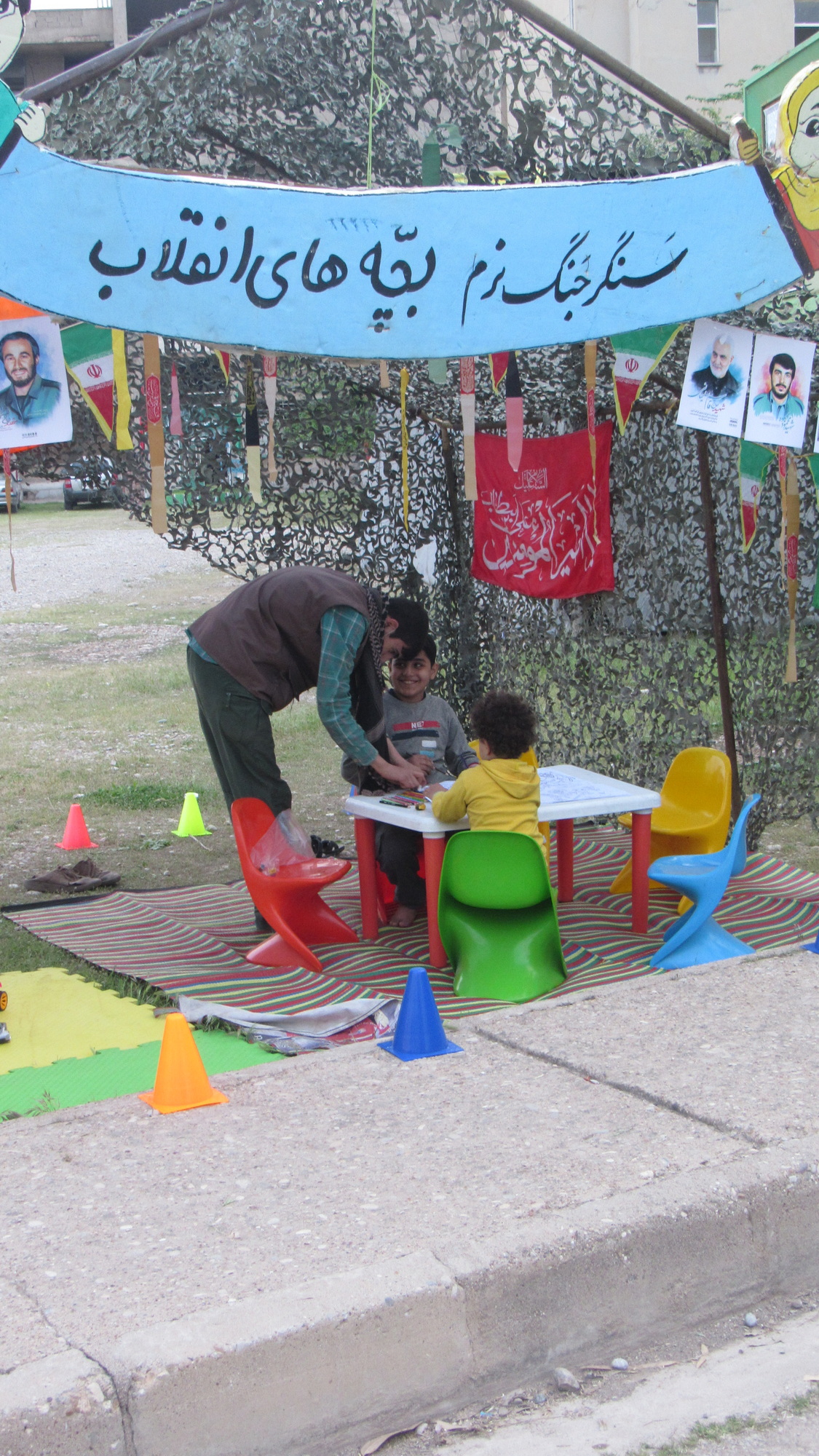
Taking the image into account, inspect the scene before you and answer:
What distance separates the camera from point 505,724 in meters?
4.70

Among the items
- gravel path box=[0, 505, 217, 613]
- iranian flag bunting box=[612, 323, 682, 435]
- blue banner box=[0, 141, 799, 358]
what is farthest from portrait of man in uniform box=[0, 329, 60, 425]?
gravel path box=[0, 505, 217, 613]

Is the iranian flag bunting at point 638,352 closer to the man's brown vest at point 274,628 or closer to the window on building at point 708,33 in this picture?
the man's brown vest at point 274,628

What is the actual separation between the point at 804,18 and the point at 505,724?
77.0 feet

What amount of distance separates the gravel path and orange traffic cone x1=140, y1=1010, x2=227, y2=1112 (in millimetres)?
12957

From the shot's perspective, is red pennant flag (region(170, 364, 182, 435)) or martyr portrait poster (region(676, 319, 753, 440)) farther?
red pennant flag (region(170, 364, 182, 435))

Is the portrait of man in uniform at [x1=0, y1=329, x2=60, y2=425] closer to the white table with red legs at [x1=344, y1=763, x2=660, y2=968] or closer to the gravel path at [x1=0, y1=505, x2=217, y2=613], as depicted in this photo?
the white table with red legs at [x1=344, y1=763, x2=660, y2=968]

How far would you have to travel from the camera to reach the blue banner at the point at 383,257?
3.92 metres

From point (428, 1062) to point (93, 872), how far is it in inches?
117

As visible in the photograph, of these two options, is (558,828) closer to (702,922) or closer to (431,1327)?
(702,922)

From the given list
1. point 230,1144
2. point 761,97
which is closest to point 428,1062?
point 230,1144

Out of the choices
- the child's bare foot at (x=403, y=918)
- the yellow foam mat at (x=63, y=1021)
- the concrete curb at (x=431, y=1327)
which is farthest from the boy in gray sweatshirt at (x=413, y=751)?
the concrete curb at (x=431, y=1327)

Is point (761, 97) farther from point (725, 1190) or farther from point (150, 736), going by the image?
point (150, 736)

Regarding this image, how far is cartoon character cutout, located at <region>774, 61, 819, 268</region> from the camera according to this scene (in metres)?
4.34

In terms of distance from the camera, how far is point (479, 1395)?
2.63 m
